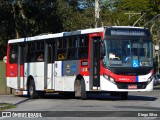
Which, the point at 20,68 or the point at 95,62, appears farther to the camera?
the point at 20,68

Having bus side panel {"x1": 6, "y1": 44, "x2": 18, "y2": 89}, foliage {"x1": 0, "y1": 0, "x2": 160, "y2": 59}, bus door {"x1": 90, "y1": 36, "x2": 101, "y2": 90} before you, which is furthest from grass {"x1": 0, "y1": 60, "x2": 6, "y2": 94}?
bus door {"x1": 90, "y1": 36, "x2": 101, "y2": 90}

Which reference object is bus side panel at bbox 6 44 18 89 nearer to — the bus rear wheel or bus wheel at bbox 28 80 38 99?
bus wheel at bbox 28 80 38 99

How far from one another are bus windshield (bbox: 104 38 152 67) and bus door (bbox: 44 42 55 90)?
172 inches

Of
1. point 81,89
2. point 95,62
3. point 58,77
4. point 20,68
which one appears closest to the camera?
point 95,62

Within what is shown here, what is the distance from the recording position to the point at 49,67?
26.7 m

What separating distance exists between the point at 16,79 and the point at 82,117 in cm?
1413

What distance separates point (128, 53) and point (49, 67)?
512 cm

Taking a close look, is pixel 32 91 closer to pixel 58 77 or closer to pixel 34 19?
pixel 58 77

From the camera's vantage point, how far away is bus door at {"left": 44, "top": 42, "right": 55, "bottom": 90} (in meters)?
26.5

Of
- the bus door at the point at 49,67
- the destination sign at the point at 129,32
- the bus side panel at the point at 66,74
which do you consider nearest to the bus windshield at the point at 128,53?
the destination sign at the point at 129,32

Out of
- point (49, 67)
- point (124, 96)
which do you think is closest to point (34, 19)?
point (49, 67)

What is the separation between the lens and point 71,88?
2492 centimetres

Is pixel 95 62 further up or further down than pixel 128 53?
further down

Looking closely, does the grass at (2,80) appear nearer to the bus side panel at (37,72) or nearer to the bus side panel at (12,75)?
the bus side panel at (12,75)
